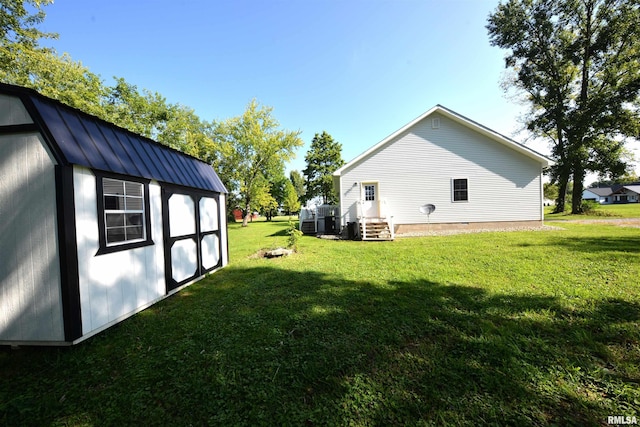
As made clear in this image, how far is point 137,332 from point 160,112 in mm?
29405

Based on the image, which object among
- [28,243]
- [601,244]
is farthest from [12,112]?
[601,244]

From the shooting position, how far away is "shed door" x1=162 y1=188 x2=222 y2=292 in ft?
16.2

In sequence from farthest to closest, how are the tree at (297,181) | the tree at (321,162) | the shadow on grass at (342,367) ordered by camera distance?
1. the tree at (297,181)
2. the tree at (321,162)
3. the shadow on grass at (342,367)

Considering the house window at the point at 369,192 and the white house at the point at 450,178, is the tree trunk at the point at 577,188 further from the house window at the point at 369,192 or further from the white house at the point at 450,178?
the house window at the point at 369,192

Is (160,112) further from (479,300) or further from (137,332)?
(479,300)

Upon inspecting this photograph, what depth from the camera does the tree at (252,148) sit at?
2558cm

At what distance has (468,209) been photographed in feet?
41.2

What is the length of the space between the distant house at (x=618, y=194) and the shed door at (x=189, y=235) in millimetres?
82777

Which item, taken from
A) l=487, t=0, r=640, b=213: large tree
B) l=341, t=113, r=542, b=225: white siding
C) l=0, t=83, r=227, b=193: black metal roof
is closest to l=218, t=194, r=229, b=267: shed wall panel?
l=0, t=83, r=227, b=193: black metal roof

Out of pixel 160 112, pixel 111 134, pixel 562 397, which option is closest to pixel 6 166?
pixel 111 134

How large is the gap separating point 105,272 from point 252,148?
24.6 metres

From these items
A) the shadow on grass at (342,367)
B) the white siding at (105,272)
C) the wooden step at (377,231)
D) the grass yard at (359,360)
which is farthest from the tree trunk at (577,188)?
the white siding at (105,272)

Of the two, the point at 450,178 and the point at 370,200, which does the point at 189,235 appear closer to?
the point at 370,200

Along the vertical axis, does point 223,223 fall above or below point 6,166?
below
